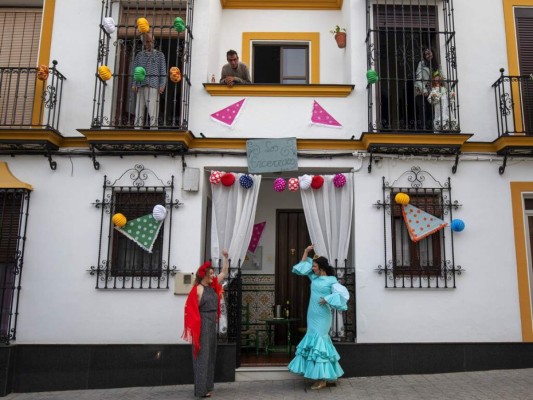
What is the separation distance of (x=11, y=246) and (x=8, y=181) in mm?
1026

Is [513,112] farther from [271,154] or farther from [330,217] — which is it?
[271,154]

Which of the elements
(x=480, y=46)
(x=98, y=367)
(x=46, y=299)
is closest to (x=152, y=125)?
(x=46, y=299)

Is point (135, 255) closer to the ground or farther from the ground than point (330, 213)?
closer to the ground

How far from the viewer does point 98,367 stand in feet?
25.1

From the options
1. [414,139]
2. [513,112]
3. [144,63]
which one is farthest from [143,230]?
[513,112]

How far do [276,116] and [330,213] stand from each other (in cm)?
181

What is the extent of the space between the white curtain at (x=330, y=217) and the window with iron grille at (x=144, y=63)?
7.84ft

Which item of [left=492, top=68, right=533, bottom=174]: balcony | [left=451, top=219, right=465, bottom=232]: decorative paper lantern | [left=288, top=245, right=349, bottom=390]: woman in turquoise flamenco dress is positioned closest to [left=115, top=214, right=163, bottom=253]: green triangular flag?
[left=288, top=245, right=349, bottom=390]: woman in turquoise flamenco dress

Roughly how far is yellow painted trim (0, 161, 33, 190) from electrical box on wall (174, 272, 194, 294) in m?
2.73

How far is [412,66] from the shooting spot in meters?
9.02

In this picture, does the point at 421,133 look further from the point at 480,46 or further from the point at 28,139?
the point at 28,139

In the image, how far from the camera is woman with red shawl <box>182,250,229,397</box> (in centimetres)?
680

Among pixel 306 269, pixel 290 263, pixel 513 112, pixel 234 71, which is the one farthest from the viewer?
pixel 290 263

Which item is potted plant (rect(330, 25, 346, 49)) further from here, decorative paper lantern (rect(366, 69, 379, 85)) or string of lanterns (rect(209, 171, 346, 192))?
string of lanterns (rect(209, 171, 346, 192))
